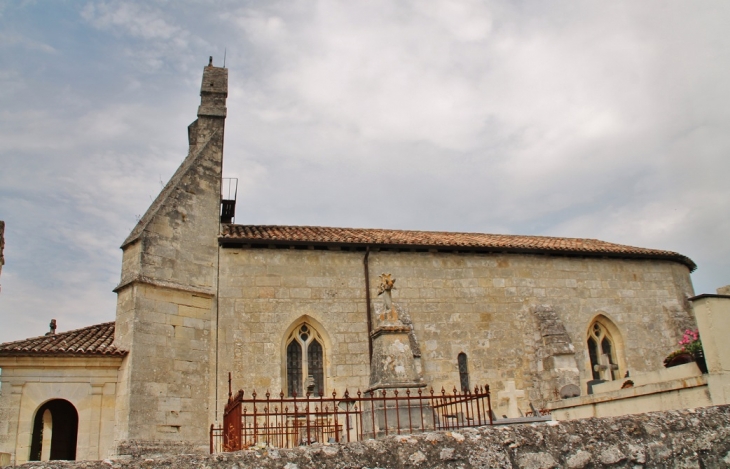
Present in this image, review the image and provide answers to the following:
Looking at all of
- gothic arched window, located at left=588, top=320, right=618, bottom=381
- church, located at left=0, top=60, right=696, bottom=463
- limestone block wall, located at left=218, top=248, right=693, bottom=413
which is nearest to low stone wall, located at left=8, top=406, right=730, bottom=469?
church, located at left=0, top=60, right=696, bottom=463

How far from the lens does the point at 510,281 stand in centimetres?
1761

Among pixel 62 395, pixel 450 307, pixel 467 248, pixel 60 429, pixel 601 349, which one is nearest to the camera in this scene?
pixel 62 395

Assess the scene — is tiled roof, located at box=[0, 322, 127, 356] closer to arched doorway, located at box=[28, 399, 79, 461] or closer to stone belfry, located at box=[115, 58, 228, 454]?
stone belfry, located at box=[115, 58, 228, 454]

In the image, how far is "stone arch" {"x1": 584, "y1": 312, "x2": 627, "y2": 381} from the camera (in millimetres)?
17578

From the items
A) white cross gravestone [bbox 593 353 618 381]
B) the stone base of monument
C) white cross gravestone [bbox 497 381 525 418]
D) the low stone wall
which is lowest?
the low stone wall

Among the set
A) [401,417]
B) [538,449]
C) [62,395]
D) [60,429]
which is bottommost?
[538,449]

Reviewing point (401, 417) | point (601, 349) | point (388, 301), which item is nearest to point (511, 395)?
point (601, 349)

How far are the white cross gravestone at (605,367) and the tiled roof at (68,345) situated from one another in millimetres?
12688

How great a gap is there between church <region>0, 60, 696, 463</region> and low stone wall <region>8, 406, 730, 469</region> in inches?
268

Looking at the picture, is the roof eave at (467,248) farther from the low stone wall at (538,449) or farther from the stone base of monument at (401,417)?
the low stone wall at (538,449)

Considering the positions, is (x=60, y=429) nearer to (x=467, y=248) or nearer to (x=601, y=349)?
(x=467, y=248)

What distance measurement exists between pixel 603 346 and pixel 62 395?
1510cm

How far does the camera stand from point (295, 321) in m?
15.4

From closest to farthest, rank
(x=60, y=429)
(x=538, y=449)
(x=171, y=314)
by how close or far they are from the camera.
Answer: (x=538, y=449) < (x=171, y=314) < (x=60, y=429)
